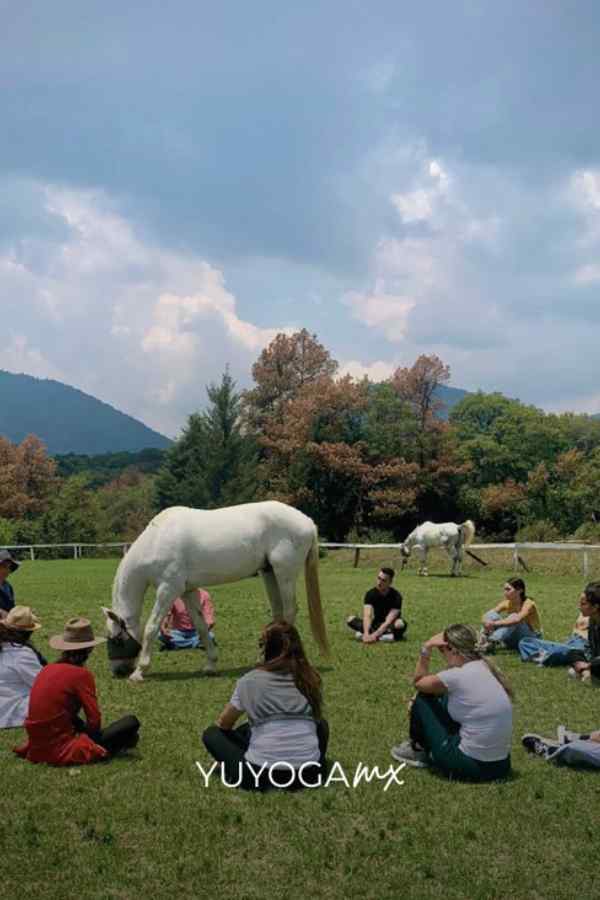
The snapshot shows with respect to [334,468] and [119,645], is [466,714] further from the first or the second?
[334,468]

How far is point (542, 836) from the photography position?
16.0ft

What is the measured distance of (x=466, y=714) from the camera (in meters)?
5.75

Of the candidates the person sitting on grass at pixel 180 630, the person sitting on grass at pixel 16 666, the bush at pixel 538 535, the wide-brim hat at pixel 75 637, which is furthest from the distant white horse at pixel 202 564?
the bush at pixel 538 535

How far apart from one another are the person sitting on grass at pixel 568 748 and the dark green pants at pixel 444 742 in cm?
59

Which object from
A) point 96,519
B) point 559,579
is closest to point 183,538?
point 559,579

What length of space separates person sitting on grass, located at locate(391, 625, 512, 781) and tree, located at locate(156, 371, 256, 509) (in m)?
39.1

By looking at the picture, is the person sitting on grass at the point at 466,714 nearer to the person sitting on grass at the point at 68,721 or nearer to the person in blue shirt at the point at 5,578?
the person sitting on grass at the point at 68,721

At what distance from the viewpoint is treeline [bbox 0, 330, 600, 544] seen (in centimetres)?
4588

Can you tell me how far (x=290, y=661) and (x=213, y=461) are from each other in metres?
42.1

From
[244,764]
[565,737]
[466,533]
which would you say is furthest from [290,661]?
[466,533]

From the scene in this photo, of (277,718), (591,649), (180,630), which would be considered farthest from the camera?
(180,630)

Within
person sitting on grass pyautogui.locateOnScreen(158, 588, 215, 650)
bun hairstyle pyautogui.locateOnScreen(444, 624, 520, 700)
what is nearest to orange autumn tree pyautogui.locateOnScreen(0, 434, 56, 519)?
person sitting on grass pyautogui.locateOnScreen(158, 588, 215, 650)

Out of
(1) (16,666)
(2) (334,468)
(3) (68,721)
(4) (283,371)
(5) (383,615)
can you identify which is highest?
(4) (283,371)

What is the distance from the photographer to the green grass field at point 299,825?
4.29 m
